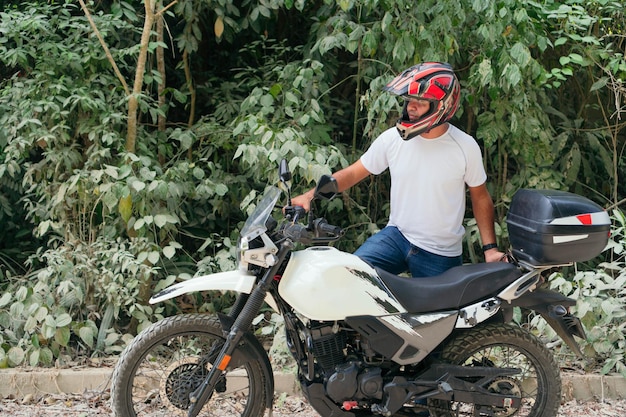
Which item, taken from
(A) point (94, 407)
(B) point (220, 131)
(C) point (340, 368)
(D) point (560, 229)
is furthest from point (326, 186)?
(B) point (220, 131)

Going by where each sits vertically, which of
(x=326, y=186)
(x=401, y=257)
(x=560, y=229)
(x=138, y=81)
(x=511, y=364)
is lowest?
(x=511, y=364)

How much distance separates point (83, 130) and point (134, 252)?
0.97 metres

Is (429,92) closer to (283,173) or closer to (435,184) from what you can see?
(435,184)

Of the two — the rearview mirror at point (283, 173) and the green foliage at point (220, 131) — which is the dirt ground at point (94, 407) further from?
the rearview mirror at point (283, 173)

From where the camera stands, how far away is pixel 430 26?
18.4 feet

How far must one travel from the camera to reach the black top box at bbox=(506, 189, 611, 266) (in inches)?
159

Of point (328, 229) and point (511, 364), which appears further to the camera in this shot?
point (511, 364)

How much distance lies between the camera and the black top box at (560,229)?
13.2ft

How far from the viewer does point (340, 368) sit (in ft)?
13.3

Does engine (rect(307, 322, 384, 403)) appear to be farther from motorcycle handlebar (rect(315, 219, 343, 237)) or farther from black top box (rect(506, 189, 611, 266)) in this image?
black top box (rect(506, 189, 611, 266))

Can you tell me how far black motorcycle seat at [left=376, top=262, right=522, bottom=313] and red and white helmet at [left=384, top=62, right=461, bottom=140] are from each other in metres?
0.73

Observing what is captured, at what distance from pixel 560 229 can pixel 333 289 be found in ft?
3.54

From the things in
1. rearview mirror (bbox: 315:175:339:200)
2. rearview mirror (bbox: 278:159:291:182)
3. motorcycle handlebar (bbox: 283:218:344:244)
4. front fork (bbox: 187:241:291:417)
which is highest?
rearview mirror (bbox: 278:159:291:182)

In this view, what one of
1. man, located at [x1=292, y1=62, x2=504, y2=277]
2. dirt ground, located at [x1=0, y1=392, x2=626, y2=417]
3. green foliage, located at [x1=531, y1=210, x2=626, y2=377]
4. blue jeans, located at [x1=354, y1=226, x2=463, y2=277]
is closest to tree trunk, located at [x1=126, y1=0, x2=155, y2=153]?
dirt ground, located at [x1=0, y1=392, x2=626, y2=417]
